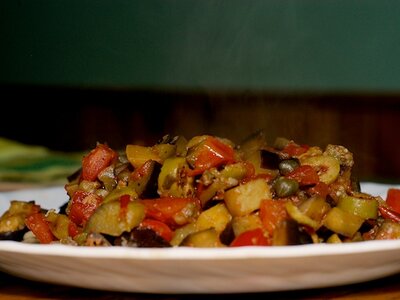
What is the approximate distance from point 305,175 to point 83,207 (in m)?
0.73

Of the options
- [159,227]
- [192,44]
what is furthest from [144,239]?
[192,44]

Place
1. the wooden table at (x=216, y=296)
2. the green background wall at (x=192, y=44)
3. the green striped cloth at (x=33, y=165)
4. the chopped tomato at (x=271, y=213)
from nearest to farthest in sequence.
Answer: the wooden table at (x=216, y=296)
the chopped tomato at (x=271, y=213)
the green striped cloth at (x=33, y=165)
the green background wall at (x=192, y=44)

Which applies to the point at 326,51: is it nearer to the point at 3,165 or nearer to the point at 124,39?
the point at 124,39

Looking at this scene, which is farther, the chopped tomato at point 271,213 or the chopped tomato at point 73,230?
the chopped tomato at point 73,230

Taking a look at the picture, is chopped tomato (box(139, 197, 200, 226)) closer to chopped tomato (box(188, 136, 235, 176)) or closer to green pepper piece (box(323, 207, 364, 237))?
chopped tomato (box(188, 136, 235, 176))

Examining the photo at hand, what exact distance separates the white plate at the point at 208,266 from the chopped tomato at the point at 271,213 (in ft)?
0.89

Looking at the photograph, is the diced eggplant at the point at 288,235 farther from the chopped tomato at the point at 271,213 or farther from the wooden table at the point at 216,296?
the wooden table at the point at 216,296

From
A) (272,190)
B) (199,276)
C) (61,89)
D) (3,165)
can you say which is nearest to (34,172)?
(3,165)

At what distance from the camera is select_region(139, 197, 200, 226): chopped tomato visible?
88.0 inches

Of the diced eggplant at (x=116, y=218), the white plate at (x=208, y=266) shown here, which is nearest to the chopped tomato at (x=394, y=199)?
the white plate at (x=208, y=266)

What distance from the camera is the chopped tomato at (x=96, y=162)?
8.73 feet

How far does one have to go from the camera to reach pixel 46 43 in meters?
7.76

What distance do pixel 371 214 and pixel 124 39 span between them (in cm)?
575

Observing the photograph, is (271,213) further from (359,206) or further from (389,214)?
(389,214)
